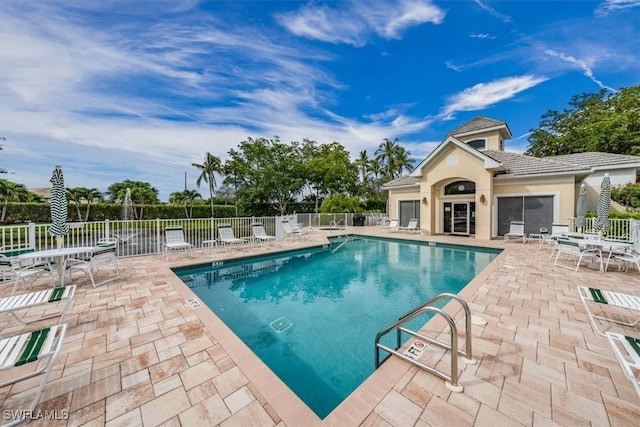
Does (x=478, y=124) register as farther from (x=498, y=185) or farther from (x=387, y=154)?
(x=387, y=154)

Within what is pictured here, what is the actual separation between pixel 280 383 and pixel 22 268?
661 cm

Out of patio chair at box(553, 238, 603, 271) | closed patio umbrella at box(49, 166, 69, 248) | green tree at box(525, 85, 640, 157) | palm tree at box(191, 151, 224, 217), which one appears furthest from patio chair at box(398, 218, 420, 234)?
palm tree at box(191, 151, 224, 217)

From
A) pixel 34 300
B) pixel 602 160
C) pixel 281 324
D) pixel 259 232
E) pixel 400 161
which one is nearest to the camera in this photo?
pixel 34 300

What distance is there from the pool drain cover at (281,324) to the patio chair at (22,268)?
15.1 feet

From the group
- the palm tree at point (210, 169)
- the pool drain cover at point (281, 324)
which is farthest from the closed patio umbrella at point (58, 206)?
the palm tree at point (210, 169)

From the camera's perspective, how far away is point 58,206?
5605mm

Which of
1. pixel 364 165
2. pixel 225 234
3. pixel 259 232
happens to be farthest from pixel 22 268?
pixel 364 165

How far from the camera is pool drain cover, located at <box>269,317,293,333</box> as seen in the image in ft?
15.1

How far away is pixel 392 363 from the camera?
9.35ft

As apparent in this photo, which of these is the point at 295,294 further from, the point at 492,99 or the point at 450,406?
the point at 492,99

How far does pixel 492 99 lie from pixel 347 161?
51.3 feet

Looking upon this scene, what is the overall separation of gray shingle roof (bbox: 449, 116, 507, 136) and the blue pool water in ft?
35.4

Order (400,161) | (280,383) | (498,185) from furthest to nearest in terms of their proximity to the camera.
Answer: (400,161) < (498,185) < (280,383)

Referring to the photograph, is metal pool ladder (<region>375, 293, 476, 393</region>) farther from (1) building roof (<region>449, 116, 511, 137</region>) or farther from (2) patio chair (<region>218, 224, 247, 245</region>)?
(1) building roof (<region>449, 116, 511, 137</region>)
